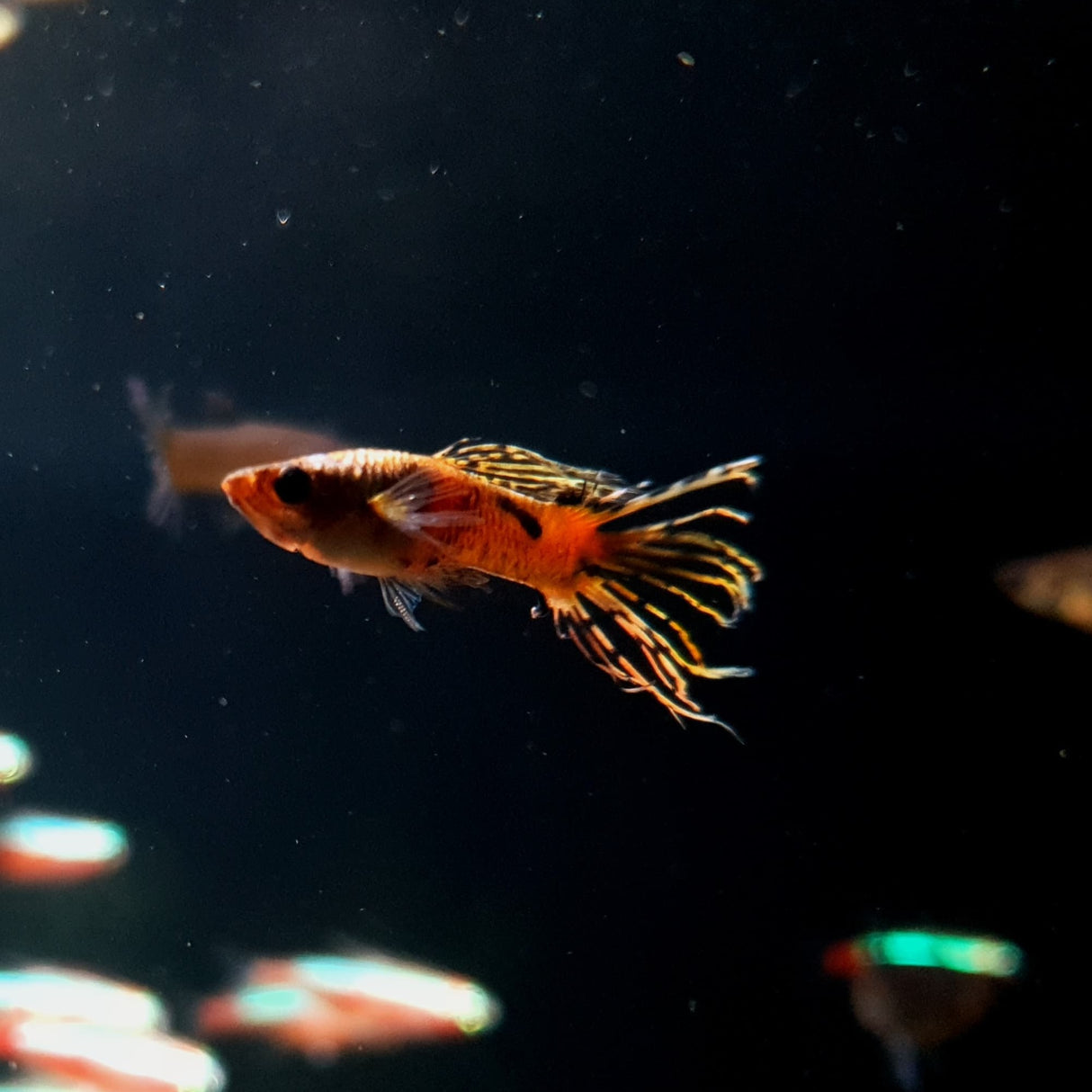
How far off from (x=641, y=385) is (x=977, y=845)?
127cm

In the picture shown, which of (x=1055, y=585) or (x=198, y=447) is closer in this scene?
(x=1055, y=585)

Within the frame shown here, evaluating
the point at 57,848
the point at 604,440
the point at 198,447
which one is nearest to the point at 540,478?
the point at 604,440

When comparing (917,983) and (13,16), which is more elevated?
(13,16)

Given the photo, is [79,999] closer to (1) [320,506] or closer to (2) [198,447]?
(2) [198,447]

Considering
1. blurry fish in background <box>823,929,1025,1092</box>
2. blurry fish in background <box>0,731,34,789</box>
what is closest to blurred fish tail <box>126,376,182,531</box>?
blurry fish in background <box>0,731,34,789</box>

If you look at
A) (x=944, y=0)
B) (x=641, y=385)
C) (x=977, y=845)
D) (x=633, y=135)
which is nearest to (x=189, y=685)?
(x=641, y=385)

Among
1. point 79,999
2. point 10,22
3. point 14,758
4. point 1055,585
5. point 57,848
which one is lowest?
point 79,999

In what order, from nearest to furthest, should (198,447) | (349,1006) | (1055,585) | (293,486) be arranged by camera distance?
1. (293,486)
2. (1055,585)
3. (198,447)
4. (349,1006)

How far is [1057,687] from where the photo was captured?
2.03 m

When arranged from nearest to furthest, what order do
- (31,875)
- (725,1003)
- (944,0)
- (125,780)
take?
(944,0), (725,1003), (125,780), (31,875)

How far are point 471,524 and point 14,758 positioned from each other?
7.85 ft

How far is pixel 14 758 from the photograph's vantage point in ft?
9.78

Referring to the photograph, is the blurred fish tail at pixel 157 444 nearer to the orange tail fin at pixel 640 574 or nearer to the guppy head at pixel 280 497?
the guppy head at pixel 280 497

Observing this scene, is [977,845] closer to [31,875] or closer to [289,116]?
[289,116]
